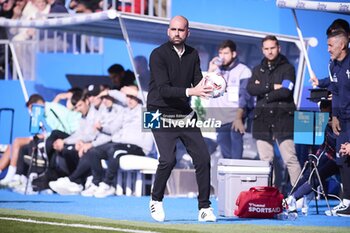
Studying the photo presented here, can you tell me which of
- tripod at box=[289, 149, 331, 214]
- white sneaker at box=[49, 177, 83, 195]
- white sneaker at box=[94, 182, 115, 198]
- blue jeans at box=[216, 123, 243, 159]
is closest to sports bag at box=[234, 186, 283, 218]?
tripod at box=[289, 149, 331, 214]

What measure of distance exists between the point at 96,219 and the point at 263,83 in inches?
156

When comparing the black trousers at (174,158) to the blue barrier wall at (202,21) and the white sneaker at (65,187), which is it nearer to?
the blue barrier wall at (202,21)

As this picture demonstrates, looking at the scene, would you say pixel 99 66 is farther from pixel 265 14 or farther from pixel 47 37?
pixel 265 14

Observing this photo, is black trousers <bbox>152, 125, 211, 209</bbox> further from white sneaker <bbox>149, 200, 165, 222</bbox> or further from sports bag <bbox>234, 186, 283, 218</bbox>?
sports bag <bbox>234, 186, 283, 218</bbox>

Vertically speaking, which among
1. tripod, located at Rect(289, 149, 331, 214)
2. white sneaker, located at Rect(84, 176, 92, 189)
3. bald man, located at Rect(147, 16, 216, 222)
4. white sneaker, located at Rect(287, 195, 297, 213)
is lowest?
white sneaker, located at Rect(84, 176, 92, 189)

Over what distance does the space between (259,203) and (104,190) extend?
16.0ft

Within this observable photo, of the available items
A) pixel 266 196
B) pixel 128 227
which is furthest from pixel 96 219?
pixel 266 196

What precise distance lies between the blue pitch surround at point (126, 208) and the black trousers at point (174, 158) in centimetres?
34

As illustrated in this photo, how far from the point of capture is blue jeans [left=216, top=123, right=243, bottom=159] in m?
15.2

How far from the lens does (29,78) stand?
A: 19547mm

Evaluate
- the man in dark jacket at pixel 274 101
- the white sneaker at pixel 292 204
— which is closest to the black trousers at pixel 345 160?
the white sneaker at pixel 292 204

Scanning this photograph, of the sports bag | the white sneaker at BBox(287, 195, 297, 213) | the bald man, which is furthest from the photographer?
the white sneaker at BBox(287, 195, 297, 213)

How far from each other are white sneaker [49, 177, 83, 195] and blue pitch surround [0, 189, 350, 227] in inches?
9.7

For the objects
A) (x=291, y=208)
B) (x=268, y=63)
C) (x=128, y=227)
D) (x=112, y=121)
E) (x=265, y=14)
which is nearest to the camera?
(x=128, y=227)
